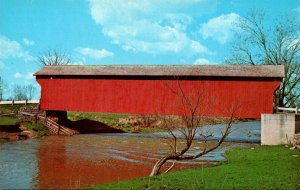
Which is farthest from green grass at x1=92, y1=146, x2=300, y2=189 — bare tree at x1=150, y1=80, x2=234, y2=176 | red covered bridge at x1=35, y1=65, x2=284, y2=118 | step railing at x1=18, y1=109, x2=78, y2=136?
step railing at x1=18, y1=109, x2=78, y2=136

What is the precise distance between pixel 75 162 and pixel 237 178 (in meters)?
7.95

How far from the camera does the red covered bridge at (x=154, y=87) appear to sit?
26827 mm

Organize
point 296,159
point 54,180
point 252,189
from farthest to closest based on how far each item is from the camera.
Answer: point 296,159 < point 54,180 < point 252,189

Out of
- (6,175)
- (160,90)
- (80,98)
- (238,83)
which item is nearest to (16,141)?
(80,98)

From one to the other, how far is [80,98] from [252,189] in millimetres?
22591

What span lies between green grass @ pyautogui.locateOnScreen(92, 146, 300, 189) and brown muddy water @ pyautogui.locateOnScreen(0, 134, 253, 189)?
1.72 metres

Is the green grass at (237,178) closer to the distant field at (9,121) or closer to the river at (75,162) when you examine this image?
Answer: the river at (75,162)

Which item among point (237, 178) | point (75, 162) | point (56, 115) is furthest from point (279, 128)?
point (56, 115)

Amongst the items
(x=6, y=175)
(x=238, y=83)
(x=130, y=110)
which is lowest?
(x=6, y=175)

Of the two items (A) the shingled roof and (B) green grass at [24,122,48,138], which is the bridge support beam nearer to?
(B) green grass at [24,122,48,138]

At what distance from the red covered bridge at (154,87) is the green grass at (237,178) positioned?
10.3m

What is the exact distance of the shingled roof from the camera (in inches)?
1060

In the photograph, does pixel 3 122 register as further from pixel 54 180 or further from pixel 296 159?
pixel 296 159

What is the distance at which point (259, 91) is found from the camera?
2673 cm
